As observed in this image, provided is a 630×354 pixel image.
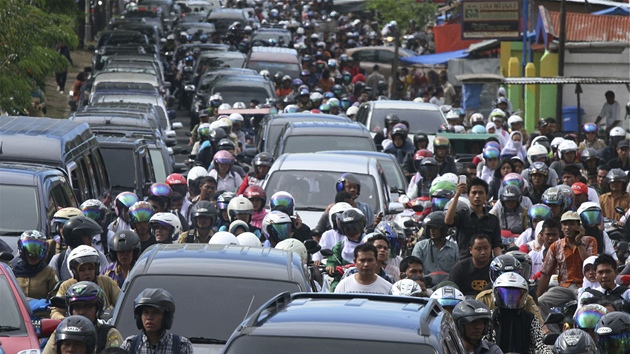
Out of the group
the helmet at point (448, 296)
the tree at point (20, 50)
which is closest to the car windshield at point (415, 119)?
the tree at point (20, 50)

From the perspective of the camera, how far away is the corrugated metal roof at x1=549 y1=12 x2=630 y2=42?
36.6m

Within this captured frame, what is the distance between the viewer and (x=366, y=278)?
10.9 m

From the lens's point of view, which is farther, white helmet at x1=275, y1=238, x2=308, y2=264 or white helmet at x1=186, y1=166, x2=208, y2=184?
white helmet at x1=186, y1=166, x2=208, y2=184

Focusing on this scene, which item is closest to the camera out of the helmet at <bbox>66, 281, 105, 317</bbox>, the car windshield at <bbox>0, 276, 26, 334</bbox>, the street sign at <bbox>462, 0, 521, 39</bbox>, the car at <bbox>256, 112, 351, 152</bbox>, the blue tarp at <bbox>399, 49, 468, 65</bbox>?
the helmet at <bbox>66, 281, 105, 317</bbox>

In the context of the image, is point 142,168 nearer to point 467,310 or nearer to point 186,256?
point 186,256

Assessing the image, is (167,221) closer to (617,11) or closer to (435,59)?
(617,11)

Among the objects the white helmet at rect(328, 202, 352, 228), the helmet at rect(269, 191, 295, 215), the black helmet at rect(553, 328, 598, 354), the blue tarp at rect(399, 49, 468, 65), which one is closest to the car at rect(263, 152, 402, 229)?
the helmet at rect(269, 191, 295, 215)

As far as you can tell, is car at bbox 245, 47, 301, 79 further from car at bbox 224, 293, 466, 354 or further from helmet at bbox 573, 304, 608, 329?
car at bbox 224, 293, 466, 354

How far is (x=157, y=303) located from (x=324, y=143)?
11.6m

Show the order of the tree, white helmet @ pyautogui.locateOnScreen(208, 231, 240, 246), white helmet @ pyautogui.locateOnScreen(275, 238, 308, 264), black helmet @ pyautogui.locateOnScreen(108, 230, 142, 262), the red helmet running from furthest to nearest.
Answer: the tree → the red helmet → white helmet @ pyautogui.locateOnScreen(275, 238, 308, 264) → white helmet @ pyautogui.locateOnScreen(208, 231, 240, 246) → black helmet @ pyautogui.locateOnScreen(108, 230, 142, 262)

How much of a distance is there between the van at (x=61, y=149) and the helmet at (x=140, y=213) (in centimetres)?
151

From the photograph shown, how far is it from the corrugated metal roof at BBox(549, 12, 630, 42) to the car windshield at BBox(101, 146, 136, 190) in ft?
64.7

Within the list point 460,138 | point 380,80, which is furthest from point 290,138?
point 380,80

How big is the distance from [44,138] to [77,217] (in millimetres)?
2951
